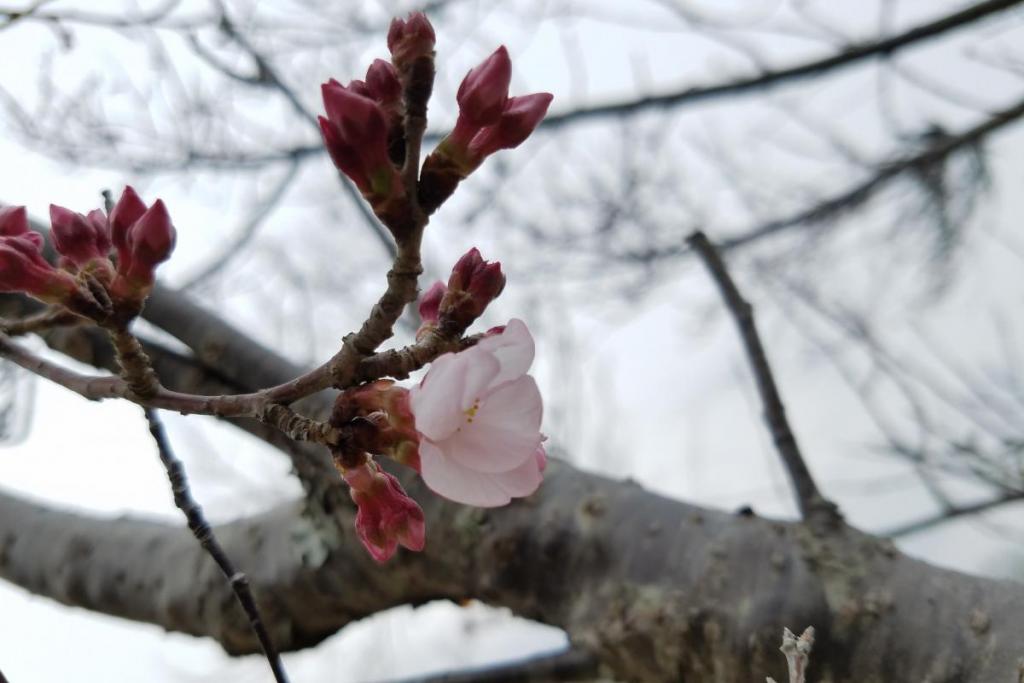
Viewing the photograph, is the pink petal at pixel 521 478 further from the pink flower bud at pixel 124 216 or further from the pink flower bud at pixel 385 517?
the pink flower bud at pixel 124 216

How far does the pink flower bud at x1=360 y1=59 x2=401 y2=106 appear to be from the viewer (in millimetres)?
498

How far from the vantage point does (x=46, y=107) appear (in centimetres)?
249

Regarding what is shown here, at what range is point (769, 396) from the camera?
1329 millimetres

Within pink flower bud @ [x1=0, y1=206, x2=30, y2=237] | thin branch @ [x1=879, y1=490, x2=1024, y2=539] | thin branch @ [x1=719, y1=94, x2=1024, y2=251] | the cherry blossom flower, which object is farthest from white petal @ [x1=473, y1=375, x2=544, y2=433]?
thin branch @ [x1=719, y1=94, x2=1024, y2=251]

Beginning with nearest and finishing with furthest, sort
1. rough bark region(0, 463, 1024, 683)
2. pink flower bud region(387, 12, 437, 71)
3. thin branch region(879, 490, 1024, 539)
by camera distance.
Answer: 1. pink flower bud region(387, 12, 437, 71)
2. rough bark region(0, 463, 1024, 683)
3. thin branch region(879, 490, 1024, 539)

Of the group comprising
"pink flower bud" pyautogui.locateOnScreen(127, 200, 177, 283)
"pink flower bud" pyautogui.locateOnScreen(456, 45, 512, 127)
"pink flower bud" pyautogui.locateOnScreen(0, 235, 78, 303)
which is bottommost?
"pink flower bud" pyautogui.locateOnScreen(0, 235, 78, 303)

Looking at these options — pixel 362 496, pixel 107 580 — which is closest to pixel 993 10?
pixel 362 496

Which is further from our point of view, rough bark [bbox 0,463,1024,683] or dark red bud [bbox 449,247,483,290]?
rough bark [bbox 0,463,1024,683]

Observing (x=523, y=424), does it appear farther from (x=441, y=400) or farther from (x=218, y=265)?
(x=218, y=265)

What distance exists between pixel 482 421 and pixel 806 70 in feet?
8.17

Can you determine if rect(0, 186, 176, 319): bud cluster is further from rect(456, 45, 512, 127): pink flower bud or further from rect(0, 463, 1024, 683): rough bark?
rect(0, 463, 1024, 683): rough bark

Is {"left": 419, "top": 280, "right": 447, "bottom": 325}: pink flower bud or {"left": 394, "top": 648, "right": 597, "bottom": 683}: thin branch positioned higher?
{"left": 419, "top": 280, "right": 447, "bottom": 325}: pink flower bud

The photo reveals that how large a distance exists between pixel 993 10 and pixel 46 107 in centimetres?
288

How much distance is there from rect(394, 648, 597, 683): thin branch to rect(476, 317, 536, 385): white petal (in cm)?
82
